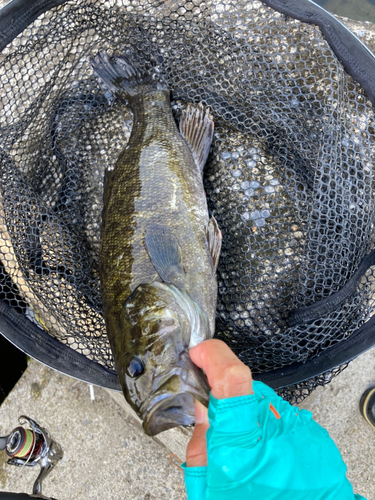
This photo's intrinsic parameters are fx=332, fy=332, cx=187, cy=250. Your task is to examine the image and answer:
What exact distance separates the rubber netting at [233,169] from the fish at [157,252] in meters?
0.22

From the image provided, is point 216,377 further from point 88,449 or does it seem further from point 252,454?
point 88,449

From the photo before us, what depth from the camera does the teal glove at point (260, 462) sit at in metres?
1.22

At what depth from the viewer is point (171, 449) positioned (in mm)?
2656

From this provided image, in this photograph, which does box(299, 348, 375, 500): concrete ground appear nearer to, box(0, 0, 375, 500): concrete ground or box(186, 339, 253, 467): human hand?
box(0, 0, 375, 500): concrete ground

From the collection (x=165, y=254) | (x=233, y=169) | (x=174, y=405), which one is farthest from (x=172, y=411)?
(x=233, y=169)

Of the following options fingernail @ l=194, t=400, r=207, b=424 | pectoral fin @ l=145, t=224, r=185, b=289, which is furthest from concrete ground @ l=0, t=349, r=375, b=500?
pectoral fin @ l=145, t=224, r=185, b=289

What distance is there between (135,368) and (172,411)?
26 cm

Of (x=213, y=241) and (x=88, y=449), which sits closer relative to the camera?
(x=213, y=241)

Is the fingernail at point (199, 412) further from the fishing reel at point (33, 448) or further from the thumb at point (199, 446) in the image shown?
the fishing reel at point (33, 448)

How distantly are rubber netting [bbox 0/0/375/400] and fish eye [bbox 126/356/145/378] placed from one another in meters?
0.74

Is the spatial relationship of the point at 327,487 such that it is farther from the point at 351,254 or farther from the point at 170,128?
the point at 170,128

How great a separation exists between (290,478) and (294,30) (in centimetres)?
261

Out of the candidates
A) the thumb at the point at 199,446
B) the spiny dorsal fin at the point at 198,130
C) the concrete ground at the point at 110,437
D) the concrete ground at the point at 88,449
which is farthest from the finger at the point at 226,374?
the concrete ground at the point at 88,449

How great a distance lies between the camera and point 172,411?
1450 mm
